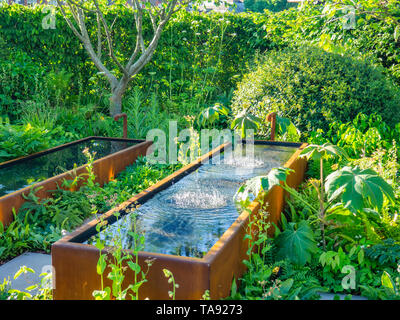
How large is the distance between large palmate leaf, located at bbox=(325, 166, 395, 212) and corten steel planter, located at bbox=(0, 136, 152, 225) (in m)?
2.59

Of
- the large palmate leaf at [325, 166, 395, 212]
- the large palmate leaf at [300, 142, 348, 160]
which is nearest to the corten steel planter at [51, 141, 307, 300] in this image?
the large palmate leaf at [325, 166, 395, 212]

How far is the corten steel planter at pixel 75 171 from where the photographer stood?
144 inches

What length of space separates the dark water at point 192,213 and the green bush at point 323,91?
4.00 ft

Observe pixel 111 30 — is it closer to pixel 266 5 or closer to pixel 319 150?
pixel 319 150

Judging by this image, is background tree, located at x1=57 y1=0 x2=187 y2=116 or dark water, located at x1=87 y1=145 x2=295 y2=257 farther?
background tree, located at x1=57 y1=0 x2=187 y2=116

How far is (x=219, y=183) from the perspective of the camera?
4.36 metres

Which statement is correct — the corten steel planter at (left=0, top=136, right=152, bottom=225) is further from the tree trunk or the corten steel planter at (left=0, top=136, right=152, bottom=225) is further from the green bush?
the green bush

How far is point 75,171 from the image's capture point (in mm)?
4410

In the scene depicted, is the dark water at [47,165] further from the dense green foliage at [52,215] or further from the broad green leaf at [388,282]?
the broad green leaf at [388,282]

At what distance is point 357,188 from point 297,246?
0.68 m

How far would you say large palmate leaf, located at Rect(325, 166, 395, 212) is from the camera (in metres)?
2.61

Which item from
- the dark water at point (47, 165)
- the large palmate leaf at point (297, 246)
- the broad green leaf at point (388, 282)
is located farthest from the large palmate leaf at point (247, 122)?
the broad green leaf at point (388, 282)

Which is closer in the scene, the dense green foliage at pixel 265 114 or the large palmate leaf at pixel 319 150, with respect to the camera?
the dense green foliage at pixel 265 114
